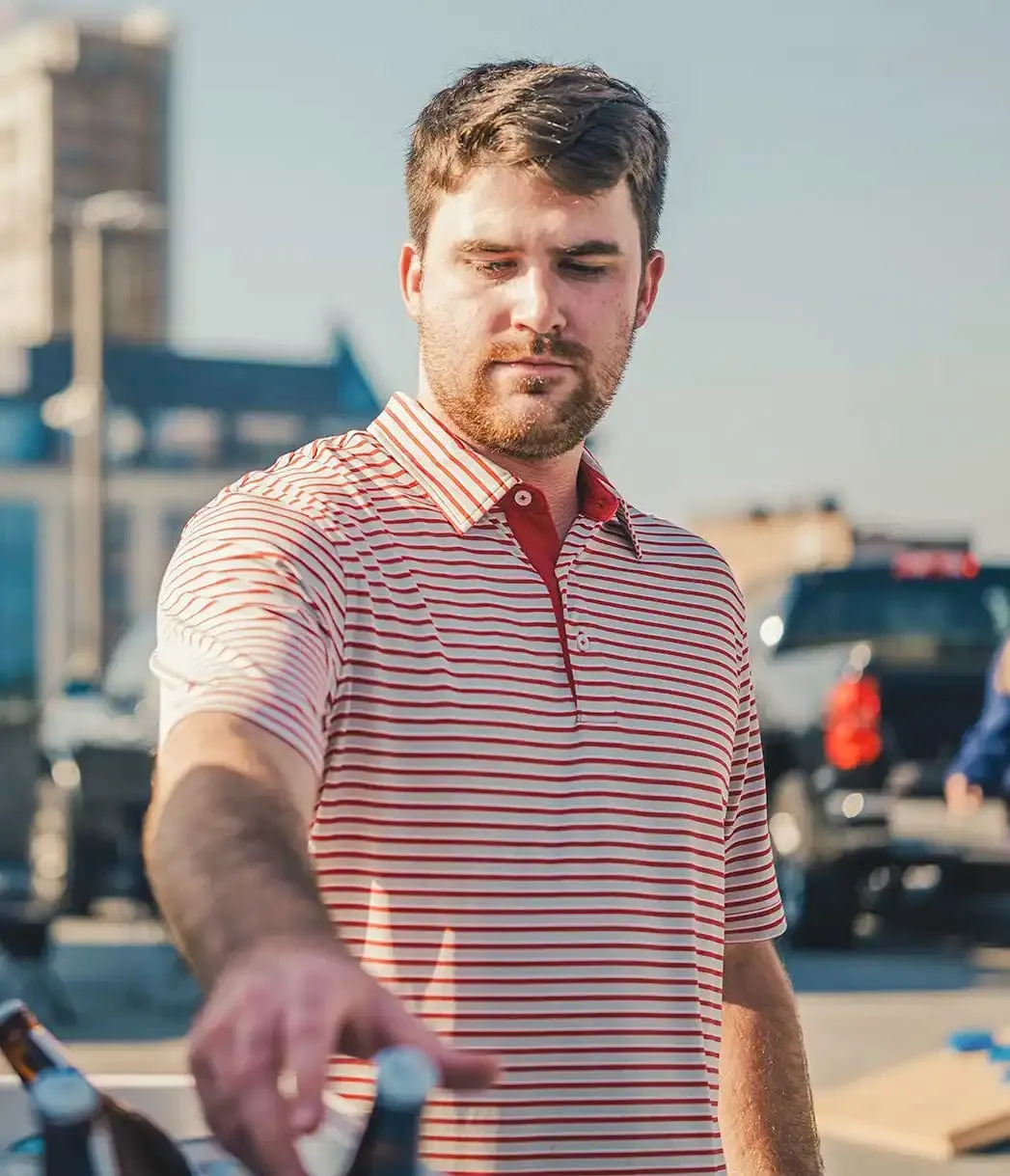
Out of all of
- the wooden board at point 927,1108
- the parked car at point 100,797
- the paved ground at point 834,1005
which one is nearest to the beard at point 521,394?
the paved ground at point 834,1005

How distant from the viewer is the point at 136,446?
84.4m

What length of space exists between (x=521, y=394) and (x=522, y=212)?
0.18 metres

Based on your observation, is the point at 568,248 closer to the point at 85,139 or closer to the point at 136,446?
the point at 136,446

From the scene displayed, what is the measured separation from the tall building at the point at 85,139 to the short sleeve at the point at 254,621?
118m

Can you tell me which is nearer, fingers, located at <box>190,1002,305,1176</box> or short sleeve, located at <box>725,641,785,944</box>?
fingers, located at <box>190,1002,305,1176</box>

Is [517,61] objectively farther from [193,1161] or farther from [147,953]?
[147,953]

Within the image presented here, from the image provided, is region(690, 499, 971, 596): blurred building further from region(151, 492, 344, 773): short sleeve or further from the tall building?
the tall building

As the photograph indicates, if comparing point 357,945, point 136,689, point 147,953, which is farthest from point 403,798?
point 136,689

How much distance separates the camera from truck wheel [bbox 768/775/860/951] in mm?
12125

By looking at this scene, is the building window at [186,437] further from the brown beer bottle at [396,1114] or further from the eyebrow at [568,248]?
the brown beer bottle at [396,1114]

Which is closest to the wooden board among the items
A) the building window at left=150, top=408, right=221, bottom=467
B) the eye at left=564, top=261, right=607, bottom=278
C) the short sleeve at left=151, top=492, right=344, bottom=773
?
the eye at left=564, top=261, right=607, bottom=278

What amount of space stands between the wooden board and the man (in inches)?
202

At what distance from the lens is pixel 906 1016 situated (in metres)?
10.1

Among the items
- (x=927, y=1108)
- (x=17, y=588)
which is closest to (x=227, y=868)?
(x=927, y=1108)
